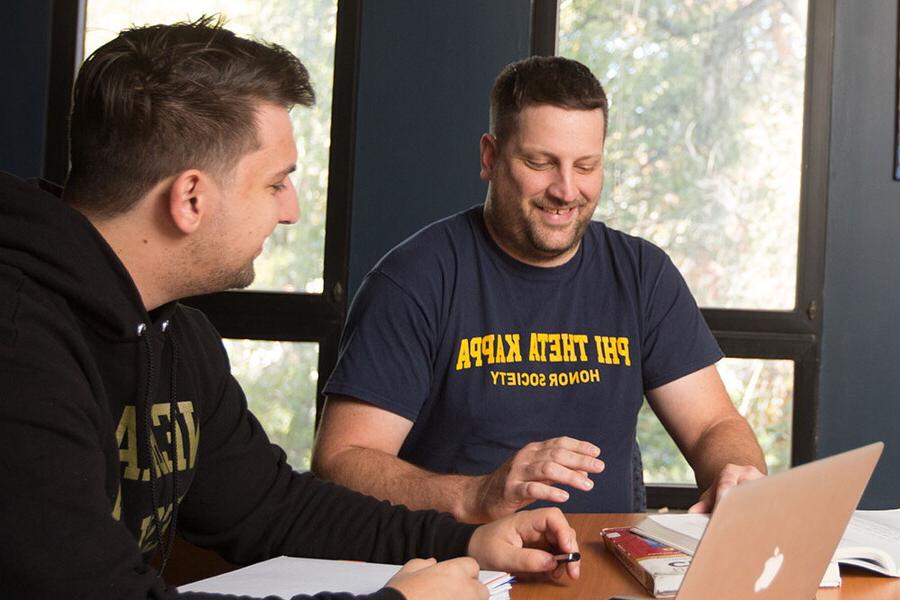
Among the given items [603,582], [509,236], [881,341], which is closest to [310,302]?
[509,236]

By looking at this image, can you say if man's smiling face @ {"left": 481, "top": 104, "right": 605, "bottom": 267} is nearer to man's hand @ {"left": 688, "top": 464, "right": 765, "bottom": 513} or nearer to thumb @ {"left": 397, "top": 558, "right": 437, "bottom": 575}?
man's hand @ {"left": 688, "top": 464, "right": 765, "bottom": 513}

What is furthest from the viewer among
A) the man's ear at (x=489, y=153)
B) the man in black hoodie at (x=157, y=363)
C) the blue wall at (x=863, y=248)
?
the blue wall at (x=863, y=248)

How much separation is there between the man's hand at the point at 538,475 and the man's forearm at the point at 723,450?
1.71 feet

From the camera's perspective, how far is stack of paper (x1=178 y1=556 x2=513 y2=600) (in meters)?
1.19

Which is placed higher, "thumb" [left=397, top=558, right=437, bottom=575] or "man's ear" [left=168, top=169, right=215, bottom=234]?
"man's ear" [left=168, top=169, right=215, bottom=234]

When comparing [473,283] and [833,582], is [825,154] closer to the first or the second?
[473,283]

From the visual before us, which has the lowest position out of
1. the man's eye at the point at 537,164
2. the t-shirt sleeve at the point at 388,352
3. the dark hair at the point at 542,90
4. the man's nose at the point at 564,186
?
the t-shirt sleeve at the point at 388,352

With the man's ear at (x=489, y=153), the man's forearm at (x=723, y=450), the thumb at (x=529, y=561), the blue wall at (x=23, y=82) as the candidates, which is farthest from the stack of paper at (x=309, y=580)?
the blue wall at (x=23, y=82)

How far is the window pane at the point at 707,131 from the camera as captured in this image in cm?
337

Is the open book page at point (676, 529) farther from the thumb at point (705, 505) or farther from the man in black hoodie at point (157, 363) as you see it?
the man in black hoodie at point (157, 363)

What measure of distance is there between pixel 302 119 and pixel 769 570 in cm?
275

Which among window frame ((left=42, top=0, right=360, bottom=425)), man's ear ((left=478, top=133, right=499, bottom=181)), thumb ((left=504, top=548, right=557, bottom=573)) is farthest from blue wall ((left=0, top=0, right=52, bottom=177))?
thumb ((left=504, top=548, right=557, bottom=573))

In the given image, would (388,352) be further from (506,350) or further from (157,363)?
(157,363)

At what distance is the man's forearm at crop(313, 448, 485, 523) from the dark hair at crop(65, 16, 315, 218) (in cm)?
67
